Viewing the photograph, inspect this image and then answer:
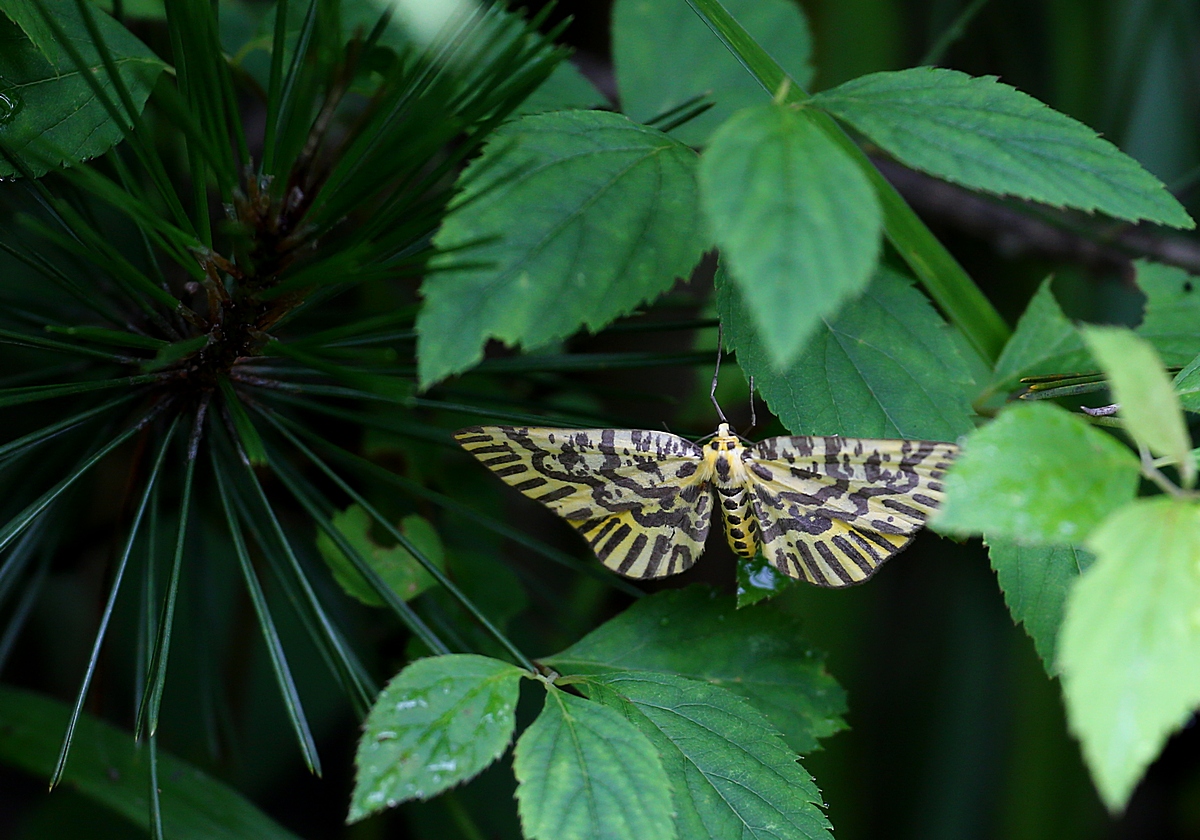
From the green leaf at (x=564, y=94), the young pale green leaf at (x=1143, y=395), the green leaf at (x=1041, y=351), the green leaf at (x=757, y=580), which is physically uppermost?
the green leaf at (x=564, y=94)

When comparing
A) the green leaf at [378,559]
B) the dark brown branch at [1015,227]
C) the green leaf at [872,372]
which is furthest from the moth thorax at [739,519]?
the dark brown branch at [1015,227]

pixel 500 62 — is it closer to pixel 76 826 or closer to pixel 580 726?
pixel 580 726

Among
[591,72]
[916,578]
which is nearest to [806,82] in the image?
[591,72]

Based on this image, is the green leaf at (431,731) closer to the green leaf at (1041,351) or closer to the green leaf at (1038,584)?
the green leaf at (1038,584)

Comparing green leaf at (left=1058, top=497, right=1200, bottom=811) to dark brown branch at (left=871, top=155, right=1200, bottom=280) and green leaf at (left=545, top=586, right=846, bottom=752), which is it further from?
dark brown branch at (left=871, top=155, right=1200, bottom=280)

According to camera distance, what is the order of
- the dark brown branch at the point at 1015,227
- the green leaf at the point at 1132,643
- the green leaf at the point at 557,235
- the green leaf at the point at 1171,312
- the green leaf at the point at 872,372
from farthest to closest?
the dark brown branch at the point at 1015,227, the green leaf at the point at 1171,312, the green leaf at the point at 872,372, the green leaf at the point at 557,235, the green leaf at the point at 1132,643
